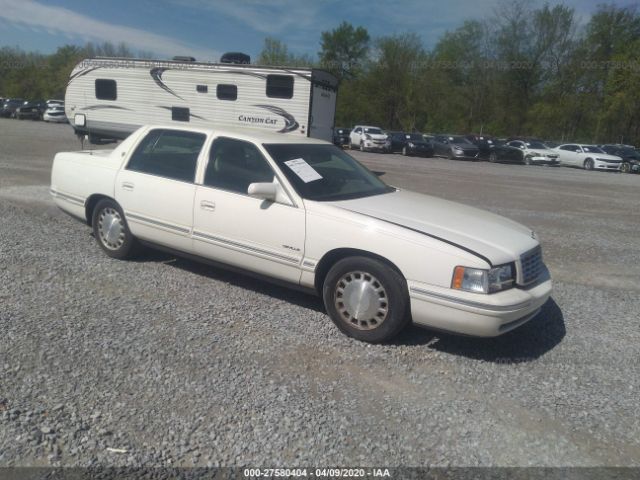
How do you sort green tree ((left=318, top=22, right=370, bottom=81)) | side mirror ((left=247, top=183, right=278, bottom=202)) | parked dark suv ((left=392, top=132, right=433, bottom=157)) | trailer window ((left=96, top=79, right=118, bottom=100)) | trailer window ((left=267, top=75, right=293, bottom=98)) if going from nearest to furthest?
1. side mirror ((left=247, top=183, right=278, bottom=202))
2. trailer window ((left=267, top=75, right=293, bottom=98))
3. trailer window ((left=96, top=79, right=118, bottom=100))
4. parked dark suv ((left=392, top=132, right=433, bottom=157))
5. green tree ((left=318, top=22, right=370, bottom=81))

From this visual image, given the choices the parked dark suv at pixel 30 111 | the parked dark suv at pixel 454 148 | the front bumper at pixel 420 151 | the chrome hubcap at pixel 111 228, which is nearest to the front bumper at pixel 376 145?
the front bumper at pixel 420 151

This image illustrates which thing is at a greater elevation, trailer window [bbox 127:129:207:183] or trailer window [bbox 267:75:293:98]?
trailer window [bbox 267:75:293:98]

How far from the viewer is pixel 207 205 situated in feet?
15.1

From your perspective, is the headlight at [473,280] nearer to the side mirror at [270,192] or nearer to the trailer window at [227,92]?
the side mirror at [270,192]

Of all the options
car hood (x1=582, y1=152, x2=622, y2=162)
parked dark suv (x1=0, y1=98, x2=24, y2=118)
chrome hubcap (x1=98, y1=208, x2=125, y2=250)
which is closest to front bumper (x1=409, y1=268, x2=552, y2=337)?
chrome hubcap (x1=98, y1=208, x2=125, y2=250)

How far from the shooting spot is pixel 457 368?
3.62 meters

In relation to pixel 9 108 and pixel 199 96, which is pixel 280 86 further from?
pixel 9 108

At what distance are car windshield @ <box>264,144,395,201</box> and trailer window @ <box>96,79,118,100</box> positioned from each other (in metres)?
13.0

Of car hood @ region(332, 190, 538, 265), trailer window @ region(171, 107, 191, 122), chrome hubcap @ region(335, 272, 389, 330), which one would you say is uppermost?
trailer window @ region(171, 107, 191, 122)

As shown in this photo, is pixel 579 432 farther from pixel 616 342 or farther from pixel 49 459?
pixel 49 459

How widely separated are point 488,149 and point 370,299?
27316mm

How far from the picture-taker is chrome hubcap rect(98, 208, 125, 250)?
5.37 meters

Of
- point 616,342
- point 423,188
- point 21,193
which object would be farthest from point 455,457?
point 423,188

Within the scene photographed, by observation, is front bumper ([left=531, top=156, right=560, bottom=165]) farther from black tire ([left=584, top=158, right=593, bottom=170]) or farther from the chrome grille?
the chrome grille
